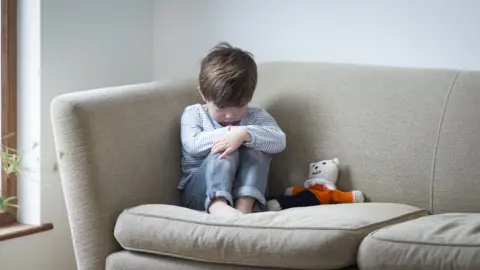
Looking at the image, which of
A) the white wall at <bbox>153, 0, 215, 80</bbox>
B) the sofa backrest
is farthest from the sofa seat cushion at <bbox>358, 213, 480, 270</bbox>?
the white wall at <bbox>153, 0, 215, 80</bbox>

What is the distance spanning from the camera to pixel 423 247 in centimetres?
213

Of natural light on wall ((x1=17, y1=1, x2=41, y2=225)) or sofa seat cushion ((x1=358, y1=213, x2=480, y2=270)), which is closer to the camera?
sofa seat cushion ((x1=358, y1=213, x2=480, y2=270))

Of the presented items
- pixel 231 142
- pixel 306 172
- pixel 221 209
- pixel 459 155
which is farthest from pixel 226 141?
pixel 459 155

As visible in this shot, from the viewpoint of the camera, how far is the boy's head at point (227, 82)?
2.73 metres

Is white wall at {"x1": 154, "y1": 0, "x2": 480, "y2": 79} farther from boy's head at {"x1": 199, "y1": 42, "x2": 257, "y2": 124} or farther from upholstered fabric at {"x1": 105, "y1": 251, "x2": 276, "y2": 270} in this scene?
upholstered fabric at {"x1": 105, "y1": 251, "x2": 276, "y2": 270}

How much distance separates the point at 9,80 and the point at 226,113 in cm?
78

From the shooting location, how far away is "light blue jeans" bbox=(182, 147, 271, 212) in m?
2.63

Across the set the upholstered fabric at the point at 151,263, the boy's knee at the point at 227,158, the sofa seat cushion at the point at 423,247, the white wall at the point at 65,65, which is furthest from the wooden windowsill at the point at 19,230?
the sofa seat cushion at the point at 423,247

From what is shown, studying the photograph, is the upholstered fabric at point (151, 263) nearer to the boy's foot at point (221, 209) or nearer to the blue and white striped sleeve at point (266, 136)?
the boy's foot at point (221, 209)

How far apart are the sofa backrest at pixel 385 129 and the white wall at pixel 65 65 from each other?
26.0 inches

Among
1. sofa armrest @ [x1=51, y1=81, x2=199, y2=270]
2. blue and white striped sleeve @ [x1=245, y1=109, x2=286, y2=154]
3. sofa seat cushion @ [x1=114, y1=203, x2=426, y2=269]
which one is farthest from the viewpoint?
blue and white striped sleeve @ [x1=245, y1=109, x2=286, y2=154]

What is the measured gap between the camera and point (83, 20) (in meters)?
3.21

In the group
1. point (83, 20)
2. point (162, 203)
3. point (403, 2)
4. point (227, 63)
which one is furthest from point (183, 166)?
point (403, 2)

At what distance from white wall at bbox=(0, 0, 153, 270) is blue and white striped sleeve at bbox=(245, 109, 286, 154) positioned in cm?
74
